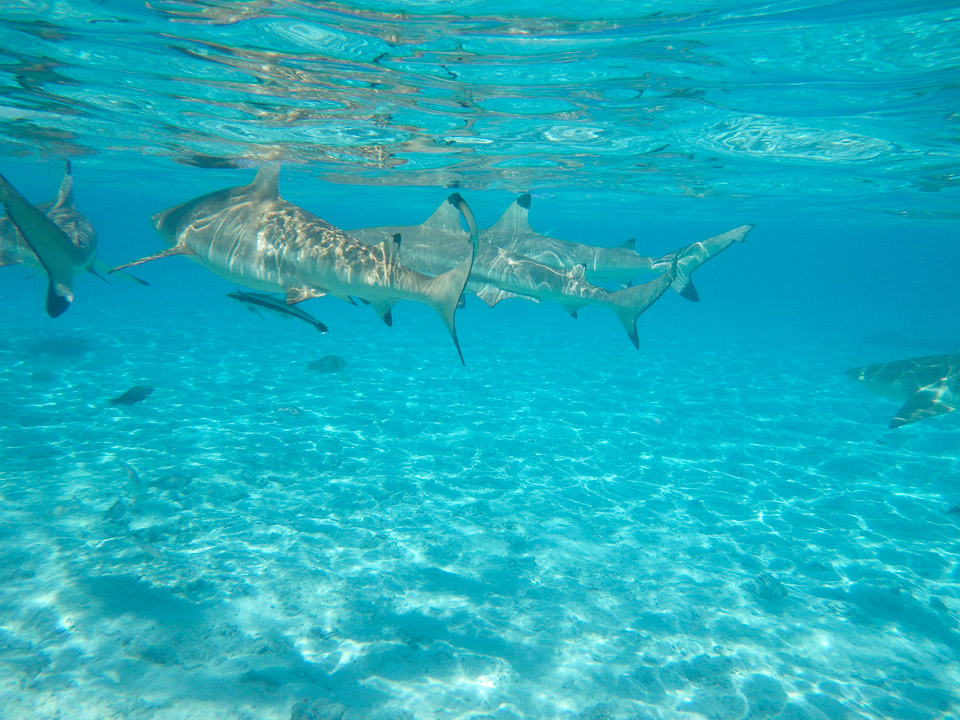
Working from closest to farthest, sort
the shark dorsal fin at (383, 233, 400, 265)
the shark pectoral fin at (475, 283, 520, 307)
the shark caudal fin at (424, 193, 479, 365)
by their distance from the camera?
the shark caudal fin at (424, 193, 479, 365)
the shark dorsal fin at (383, 233, 400, 265)
the shark pectoral fin at (475, 283, 520, 307)

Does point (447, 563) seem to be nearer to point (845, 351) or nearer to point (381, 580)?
point (381, 580)

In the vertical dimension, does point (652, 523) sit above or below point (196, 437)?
below

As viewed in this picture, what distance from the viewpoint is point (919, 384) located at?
13.4 metres

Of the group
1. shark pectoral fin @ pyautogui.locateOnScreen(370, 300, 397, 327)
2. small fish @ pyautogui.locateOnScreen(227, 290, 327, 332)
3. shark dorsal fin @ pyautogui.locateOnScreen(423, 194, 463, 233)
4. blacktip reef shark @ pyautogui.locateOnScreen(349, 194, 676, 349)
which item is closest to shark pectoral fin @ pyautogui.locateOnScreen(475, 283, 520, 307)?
blacktip reef shark @ pyautogui.locateOnScreen(349, 194, 676, 349)

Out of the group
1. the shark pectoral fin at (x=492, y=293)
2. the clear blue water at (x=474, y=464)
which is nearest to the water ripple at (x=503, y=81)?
the clear blue water at (x=474, y=464)

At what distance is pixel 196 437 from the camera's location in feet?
42.8

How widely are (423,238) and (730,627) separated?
8.91 meters

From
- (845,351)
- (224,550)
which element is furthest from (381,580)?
(845,351)

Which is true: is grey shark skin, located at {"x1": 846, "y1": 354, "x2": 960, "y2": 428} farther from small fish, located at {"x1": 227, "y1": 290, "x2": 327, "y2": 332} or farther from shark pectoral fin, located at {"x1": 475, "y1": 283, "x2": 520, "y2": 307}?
small fish, located at {"x1": 227, "y1": 290, "x2": 327, "y2": 332}

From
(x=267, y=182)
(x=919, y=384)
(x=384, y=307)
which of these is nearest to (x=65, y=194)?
(x=267, y=182)

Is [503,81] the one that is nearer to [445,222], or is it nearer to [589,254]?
[445,222]

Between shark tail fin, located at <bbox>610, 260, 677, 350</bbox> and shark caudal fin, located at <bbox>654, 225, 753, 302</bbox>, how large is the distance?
147 cm

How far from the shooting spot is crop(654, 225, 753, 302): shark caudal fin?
10.5m

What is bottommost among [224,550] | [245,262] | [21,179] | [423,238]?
[224,550]
